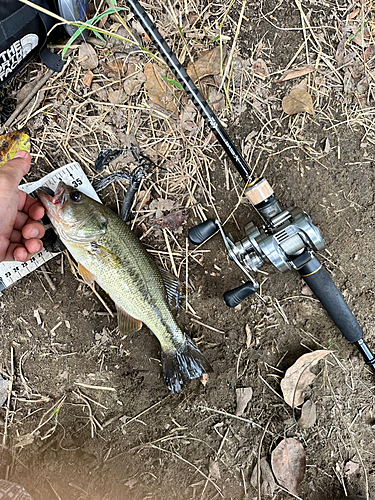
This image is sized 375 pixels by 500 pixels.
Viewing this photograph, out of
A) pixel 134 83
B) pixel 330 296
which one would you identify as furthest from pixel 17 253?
pixel 330 296

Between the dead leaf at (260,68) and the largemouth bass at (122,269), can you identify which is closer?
the largemouth bass at (122,269)


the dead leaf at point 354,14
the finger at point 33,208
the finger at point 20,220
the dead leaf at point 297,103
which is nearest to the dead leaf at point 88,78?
the finger at point 33,208

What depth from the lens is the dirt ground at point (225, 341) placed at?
269 centimetres

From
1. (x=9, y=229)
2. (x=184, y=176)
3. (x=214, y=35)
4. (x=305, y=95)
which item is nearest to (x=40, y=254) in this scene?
(x=9, y=229)

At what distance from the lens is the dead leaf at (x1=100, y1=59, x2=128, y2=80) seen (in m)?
2.64

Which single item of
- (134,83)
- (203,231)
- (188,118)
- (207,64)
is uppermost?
(134,83)

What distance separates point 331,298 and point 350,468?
1365 mm

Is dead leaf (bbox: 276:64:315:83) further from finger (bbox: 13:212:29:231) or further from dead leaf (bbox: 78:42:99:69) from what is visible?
finger (bbox: 13:212:29:231)

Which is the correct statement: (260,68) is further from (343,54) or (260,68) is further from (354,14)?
(354,14)

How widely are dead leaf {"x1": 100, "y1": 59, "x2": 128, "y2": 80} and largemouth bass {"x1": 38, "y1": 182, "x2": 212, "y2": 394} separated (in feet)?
2.97

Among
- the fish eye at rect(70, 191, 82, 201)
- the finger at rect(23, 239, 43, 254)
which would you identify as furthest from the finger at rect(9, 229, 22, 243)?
the fish eye at rect(70, 191, 82, 201)

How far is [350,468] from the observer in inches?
108

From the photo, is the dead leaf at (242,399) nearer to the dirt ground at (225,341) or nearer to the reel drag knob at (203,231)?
the dirt ground at (225,341)

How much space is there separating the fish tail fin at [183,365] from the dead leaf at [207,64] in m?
1.89
